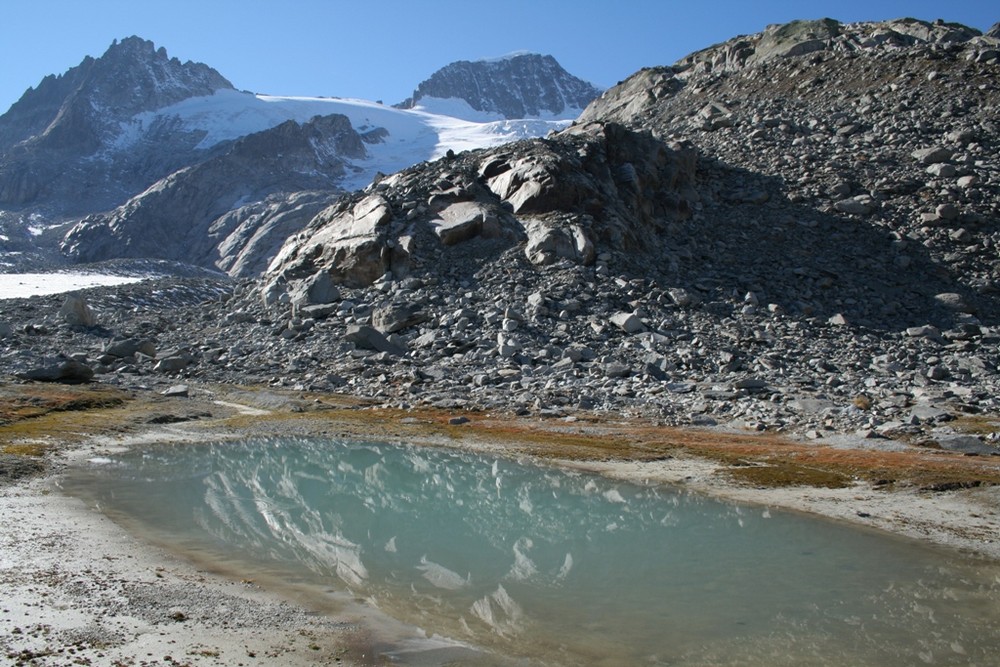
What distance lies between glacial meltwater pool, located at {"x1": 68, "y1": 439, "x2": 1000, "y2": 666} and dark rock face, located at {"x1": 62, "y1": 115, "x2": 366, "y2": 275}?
132m

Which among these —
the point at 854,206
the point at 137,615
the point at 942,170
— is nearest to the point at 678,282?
the point at 854,206

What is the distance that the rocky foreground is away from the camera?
1494 inches

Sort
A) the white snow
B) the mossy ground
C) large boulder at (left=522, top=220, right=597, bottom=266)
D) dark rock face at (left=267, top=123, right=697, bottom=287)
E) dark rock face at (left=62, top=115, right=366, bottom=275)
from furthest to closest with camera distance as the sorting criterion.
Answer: dark rock face at (left=62, top=115, right=366, bottom=275) < the white snow < dark rock face at (left=267, top=123, right=697, bottom=287) < large boulder at (left=522, top=220, right=597, bottom=266) < the mossy ground

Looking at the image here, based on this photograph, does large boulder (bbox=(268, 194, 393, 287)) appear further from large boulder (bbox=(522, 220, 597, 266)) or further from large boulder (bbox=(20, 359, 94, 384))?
large boulder (bbox=(20, 359, 94, 384))

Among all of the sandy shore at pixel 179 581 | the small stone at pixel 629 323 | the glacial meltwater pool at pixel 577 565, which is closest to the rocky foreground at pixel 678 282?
the small stone at pixel 629 323

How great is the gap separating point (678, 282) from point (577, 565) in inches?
1487

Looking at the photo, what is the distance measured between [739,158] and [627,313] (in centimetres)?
2881

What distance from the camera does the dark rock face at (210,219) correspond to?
157625 millimetres

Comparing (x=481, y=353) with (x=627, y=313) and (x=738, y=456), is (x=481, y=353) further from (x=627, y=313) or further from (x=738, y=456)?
(x=738, y=456)

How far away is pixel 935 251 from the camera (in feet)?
177

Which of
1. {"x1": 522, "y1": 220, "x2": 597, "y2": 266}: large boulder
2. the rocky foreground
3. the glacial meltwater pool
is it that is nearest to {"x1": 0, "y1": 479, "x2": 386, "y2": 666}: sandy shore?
the glacial meltwater pool

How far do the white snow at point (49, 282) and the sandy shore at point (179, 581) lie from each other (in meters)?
92.0

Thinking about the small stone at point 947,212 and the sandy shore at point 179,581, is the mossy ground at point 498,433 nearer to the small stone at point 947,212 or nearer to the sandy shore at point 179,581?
the sandy shore at point 179,581

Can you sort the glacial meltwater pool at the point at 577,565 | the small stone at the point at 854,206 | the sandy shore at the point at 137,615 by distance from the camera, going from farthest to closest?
the small stone at the point at 854,206 < the glacial meltwater pool at the point at 577,565 < the sandy shore at the point at 137,615
